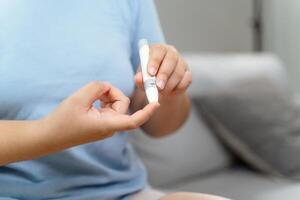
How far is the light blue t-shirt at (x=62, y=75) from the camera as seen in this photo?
68 cm

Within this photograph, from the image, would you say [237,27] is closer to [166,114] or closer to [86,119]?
[166,114]

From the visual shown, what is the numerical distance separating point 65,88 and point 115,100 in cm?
14

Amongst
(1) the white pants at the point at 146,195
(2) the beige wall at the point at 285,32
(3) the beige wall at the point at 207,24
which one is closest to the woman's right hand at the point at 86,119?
(1) the white pants at the point at 146,195

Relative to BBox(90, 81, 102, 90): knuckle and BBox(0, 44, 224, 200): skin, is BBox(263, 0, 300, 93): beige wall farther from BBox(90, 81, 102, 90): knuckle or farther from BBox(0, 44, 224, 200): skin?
BBox(90, 81, 102, 90): knuckle

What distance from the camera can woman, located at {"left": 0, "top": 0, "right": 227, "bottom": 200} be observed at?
0.59 m

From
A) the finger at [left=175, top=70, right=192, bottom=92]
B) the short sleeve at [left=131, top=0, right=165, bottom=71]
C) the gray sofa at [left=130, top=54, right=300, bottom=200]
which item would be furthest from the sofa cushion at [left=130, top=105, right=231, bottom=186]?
the finger at [left=175, top=70, right=192, bottom=92]

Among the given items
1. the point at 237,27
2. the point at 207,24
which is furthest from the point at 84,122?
the point at 237,27

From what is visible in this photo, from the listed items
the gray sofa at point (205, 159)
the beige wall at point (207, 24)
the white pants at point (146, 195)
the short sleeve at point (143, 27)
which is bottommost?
the white pants at point (146, 195)

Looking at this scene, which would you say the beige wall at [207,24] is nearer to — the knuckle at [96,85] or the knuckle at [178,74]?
the knuckle at [178,74]

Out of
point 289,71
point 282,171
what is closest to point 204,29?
point 289,71

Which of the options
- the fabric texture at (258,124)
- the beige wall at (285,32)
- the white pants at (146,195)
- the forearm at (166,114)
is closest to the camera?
the white pants at (146,195)

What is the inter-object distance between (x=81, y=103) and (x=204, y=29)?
1438mm

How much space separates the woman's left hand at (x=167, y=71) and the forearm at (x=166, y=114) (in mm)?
142

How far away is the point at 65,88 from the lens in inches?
27.9
